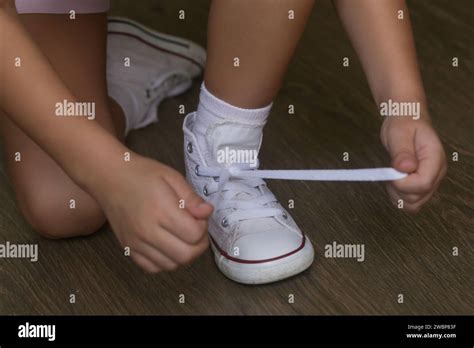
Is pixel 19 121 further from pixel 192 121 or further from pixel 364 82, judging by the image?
pixel 364 82

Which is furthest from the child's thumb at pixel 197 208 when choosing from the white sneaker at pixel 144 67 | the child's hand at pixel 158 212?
the white sneaker at pixel 144 67

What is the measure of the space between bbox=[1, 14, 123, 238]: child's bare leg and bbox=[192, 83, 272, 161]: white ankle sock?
129 millimetres

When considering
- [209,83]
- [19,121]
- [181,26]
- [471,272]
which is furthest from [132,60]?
[471,272]

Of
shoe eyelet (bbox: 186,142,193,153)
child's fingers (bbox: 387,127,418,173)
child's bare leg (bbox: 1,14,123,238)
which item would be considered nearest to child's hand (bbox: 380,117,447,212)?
child's fingers (bbox: 387,127,418,173)

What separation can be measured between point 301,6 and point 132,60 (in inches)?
14.3

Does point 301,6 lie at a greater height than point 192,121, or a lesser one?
greater

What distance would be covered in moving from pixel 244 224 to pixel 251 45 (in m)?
0.18

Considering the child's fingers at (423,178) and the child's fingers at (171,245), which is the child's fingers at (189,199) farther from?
the child's fingers at (423,178)

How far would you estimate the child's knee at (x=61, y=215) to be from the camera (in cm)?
92

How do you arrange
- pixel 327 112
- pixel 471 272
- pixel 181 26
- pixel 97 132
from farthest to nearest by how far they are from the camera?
1. pixel 181 26
2. pixel 327 112
3. pixel 471 272
4. pixel 97 132

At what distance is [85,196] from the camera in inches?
37.0

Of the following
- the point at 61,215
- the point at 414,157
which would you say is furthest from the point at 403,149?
the point at 61,215

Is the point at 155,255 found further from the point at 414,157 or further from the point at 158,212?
the point at 414,157

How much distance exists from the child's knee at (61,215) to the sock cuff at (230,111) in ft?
0.53
